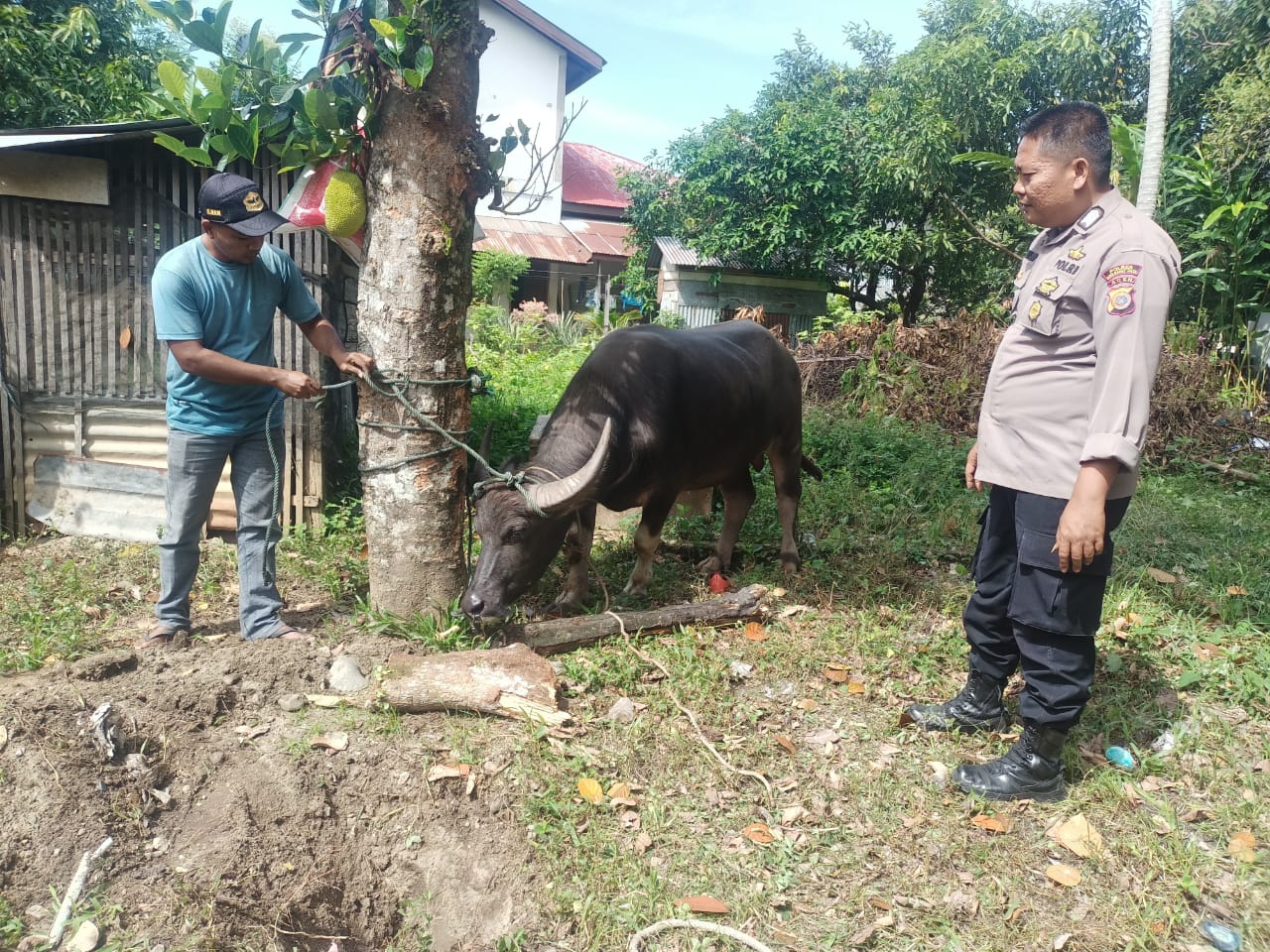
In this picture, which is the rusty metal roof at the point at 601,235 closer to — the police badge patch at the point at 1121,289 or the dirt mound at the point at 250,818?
the dirt mound at the point at 250,818

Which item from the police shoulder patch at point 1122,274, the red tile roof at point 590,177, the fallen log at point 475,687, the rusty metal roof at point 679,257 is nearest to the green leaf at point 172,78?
the fallen log at point 475,687

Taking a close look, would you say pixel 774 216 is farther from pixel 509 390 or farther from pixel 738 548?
pixel 738 548

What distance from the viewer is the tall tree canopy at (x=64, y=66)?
1106cm

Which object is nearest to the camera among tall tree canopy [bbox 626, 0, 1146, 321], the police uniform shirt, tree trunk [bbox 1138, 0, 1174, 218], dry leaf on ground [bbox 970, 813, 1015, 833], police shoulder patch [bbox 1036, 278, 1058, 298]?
the police uniform shirt

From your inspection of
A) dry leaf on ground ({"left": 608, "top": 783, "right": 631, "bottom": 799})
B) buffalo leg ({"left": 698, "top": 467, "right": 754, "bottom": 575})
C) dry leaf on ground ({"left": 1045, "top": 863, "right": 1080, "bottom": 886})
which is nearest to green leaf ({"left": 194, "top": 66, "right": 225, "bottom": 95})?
dry leaf on ground ({"left": 608, "top": 783, "right": 631, "bottom": 799})

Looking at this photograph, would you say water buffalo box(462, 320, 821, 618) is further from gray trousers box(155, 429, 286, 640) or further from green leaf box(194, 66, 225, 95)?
green leaf box(194, 66, 225, 95)

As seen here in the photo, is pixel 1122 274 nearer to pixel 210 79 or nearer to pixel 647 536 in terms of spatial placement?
pixel 647 536

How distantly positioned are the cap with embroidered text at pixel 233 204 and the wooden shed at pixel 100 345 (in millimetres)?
1986

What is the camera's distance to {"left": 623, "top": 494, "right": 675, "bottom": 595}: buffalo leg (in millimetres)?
4914

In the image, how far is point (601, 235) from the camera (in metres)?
23.1

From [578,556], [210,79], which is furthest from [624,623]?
[210,79]

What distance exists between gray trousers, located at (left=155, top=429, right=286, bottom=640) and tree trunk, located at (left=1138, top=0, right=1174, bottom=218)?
9185 millimetres

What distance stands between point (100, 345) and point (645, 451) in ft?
12.3

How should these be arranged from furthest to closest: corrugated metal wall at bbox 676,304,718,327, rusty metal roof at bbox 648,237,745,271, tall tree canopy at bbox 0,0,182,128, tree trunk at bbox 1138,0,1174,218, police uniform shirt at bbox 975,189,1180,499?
corrugated metal wall at bbox 676,304,718,327
rusty metal roof at bbox 648,237,745,271
tall tree canopy at bbox 0,0,182,128
tree trunk at bbox 1138,0,1174,218
police uniform shirt at bbox 975,189,1180,499
